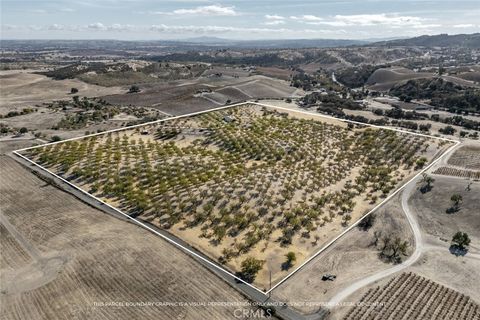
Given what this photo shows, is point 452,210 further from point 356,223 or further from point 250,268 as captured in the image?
point 250,268

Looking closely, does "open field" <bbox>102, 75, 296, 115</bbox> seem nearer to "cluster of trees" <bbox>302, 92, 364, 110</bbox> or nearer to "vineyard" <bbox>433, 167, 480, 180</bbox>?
"cluster of trees" <bbox>302, 92, 364, 110</bbox>

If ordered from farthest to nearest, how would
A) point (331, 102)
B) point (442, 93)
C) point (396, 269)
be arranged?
point (442, 93)
point (331, 102)
point (396, 269)

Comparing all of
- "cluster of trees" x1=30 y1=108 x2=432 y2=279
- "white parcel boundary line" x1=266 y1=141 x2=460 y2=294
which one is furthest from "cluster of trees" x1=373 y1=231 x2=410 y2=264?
"cluster of trees" x1=30 y1=108 x2=432 y2=279

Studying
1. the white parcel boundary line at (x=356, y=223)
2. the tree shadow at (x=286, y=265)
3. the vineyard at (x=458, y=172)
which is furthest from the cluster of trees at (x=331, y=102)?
the tree shadow at (x=286, y=265)

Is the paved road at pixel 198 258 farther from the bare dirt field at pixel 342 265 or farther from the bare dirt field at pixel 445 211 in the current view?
the bare dirt field at pixel 445 211

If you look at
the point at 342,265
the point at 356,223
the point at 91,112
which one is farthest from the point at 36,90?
the point at 342,265

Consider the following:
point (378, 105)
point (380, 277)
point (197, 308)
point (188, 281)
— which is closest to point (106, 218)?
point (188, 281)

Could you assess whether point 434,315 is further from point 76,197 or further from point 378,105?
point 378,105
